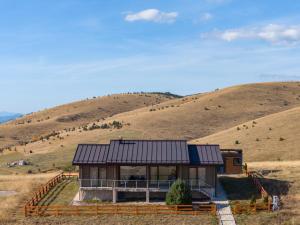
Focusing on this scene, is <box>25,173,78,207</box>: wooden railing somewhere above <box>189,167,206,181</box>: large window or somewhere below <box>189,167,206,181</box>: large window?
below

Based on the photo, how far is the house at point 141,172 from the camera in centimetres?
4544

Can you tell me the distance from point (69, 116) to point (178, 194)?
335 ft

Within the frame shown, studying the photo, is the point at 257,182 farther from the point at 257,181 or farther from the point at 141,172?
the point at 141,172

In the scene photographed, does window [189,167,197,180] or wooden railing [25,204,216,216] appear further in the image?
window [189,167,197,180]

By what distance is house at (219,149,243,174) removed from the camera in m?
55.2

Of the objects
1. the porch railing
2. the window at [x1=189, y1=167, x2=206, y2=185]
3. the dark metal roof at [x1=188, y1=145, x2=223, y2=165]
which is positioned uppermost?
the dark metal roof at [x1=188, y1=145, x2=223, y2=165]

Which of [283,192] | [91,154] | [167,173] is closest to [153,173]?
[167,173]

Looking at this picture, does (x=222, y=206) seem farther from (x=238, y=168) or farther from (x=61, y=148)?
(x=61, y=148)

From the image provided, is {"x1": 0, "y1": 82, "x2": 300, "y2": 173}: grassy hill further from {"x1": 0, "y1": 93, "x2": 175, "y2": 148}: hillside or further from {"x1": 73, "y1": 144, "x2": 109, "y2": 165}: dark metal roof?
{"x1": 73, "y1": 144, "x2": 109, "y2": 165}: dark metal roof

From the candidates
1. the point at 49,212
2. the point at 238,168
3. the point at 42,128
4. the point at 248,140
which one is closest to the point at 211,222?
the point at 49,212

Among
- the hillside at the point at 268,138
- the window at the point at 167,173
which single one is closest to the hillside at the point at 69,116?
the hillside at the point at 268,138

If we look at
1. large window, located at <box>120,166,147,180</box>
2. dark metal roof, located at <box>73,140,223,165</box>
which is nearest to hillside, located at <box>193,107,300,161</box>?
dark metal roof, located at <box>73,140,223,165</box>

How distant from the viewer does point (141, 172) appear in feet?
152

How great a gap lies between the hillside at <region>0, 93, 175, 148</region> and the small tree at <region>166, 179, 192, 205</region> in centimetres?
7039
